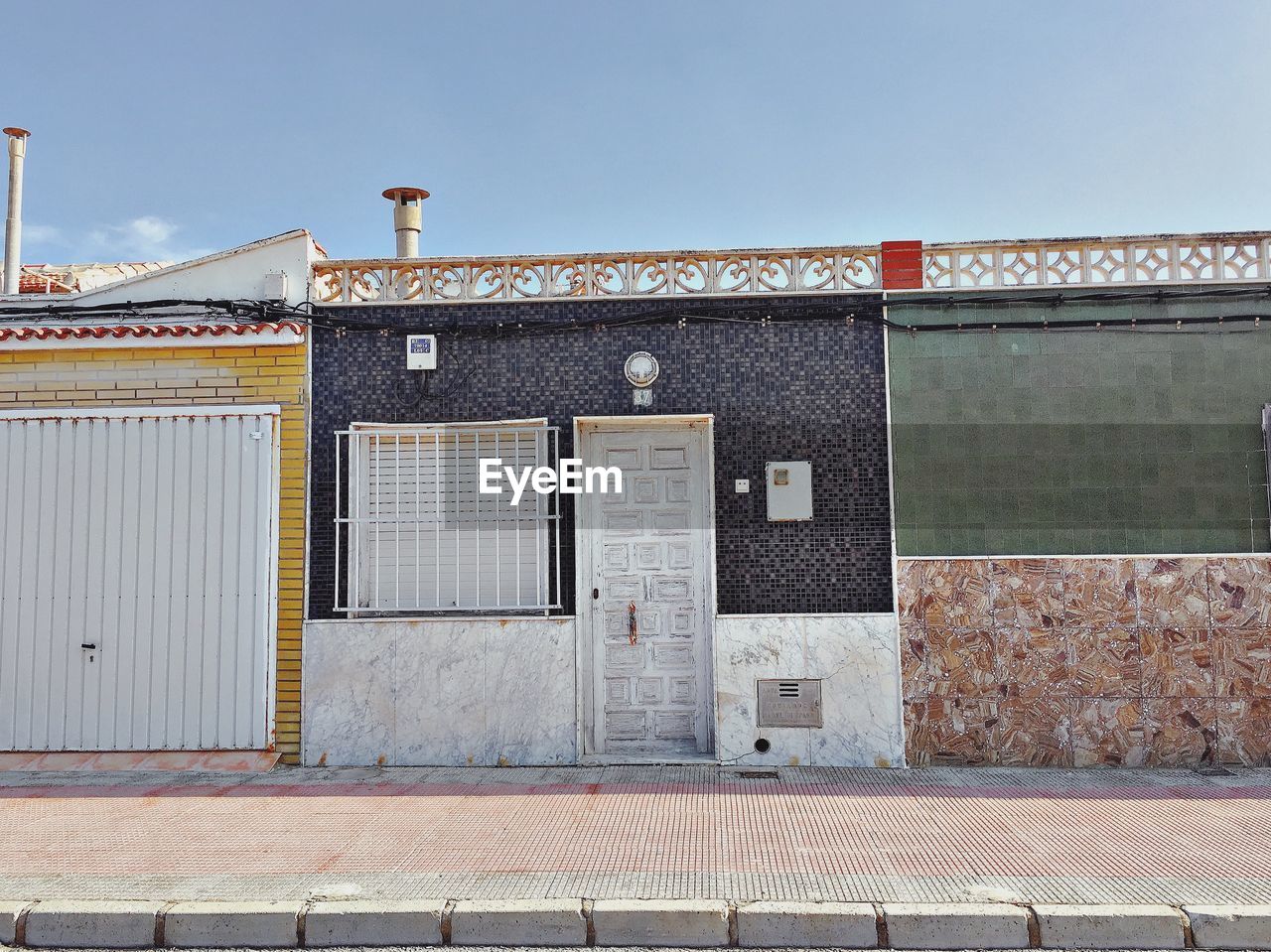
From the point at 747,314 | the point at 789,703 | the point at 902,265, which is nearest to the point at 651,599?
the point at 789,703

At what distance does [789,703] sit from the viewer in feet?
25.7

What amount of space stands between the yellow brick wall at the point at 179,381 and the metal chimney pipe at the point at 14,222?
284 centimetres

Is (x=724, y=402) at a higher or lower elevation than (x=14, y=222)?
lower

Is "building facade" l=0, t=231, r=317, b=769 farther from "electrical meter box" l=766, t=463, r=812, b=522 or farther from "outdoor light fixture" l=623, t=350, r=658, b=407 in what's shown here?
"electrical meter box" l=766, t=463, r=812, b=522

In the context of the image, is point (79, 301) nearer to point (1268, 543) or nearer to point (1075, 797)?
point (1075, 797)

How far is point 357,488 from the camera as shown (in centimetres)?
818

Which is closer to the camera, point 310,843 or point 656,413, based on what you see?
point 310,843

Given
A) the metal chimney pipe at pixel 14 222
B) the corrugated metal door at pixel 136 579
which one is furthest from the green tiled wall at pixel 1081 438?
the metal chimney pipe at pixel 14 222

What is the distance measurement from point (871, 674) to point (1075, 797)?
1.64 metres

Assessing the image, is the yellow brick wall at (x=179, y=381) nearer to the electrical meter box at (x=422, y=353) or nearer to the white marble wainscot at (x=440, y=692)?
the electrical meter box at (x=422, y=353)

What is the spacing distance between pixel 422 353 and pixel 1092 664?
5.72m

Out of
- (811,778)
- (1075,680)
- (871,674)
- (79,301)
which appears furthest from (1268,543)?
(79,301)

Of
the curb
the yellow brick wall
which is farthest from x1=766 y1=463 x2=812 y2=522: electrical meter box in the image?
the yellow brick wall

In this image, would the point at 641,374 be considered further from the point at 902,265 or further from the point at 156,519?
the point at 156,519
